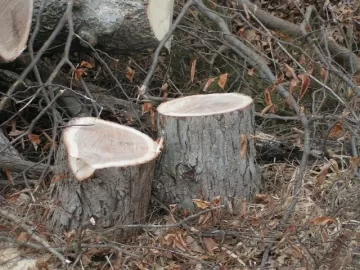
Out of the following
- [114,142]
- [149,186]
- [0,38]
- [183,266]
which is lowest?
[183,266]

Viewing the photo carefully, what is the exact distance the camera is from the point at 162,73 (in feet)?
15.3

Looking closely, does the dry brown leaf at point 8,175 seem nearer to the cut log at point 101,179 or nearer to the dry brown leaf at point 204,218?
the cut log at point 101,179

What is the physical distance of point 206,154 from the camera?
3.30 metres

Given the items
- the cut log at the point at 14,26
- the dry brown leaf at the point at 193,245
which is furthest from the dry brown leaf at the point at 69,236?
the cut log at the point at 14,26

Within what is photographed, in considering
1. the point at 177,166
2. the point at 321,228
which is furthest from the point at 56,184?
the point at 321,228

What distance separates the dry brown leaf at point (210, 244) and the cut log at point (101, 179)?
327mm

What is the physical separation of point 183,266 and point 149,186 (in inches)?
16.9

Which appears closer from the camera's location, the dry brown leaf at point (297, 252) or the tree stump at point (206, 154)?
the dry brown leaf at point (297, 252)

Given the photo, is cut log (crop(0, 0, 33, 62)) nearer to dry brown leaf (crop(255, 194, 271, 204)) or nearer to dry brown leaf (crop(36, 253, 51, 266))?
dry brown leaf (crop(36, 253, 51, 266))

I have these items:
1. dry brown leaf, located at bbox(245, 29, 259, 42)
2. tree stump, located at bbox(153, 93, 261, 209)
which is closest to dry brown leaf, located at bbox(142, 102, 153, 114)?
tree stump, located at bbox(153, 93, 261, 209)

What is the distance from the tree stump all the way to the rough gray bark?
20 cm

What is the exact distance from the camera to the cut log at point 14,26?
364 centimetres

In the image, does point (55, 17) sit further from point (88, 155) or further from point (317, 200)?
point (317, 200)

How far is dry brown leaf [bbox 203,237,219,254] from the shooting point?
3.10 meters
